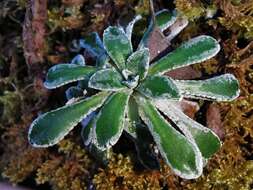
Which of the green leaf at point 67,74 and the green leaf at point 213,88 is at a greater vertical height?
the green leaf at point 67,74

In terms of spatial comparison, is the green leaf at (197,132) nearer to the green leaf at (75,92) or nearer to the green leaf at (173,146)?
the green leaf at (173,146)

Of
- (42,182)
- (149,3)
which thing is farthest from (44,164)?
(149,3)

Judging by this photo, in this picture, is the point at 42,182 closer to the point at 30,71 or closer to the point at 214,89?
the point at 30,71

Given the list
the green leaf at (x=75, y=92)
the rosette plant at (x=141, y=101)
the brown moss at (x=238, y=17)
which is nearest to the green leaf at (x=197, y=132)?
the rosette plant at (x=141, y=101)

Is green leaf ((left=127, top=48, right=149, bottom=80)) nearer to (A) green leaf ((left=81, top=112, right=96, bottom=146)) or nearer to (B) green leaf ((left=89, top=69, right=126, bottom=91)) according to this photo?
(B) green leaf ((left=89, top=69, right=126, bottom=91))

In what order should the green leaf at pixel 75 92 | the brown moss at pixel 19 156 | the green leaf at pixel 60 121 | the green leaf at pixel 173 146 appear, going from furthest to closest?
the brown moss at pixel 19 156 < the green leaf at pixel 75 92 < the green leaf at pixel 60 121 < the green leaf at pixel 173 146

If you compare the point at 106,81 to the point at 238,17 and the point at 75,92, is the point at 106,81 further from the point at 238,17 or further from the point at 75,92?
the point at 238,17

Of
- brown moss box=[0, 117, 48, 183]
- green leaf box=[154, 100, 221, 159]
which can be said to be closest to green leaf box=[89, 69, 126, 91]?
green leaf box=[154, 100, 221, 159]

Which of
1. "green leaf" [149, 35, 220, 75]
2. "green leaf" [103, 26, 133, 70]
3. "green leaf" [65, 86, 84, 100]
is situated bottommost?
"green leaf" [149, 35, 220, 75]
